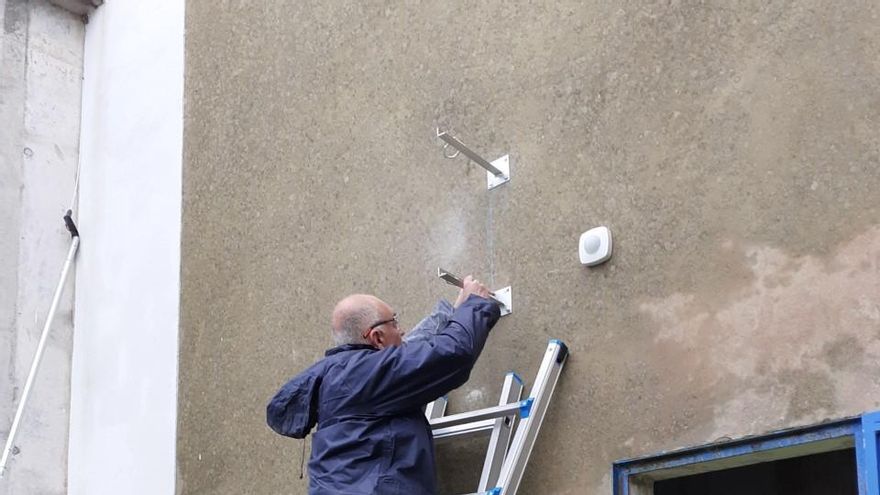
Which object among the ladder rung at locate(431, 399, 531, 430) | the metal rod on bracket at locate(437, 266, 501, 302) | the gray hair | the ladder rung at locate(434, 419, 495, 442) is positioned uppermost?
the metal rod on bracket at locate(437, 266, 501, 302)

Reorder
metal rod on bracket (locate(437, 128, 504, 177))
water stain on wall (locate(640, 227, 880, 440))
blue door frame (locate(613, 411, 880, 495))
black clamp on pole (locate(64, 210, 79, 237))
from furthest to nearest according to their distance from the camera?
1. black clamp on pole (locate(64, 210, 79, 237))
2. metal rod on bracket (locate(437, 128, 504, 177))
3. water stain on wall (locate(640, 227, 880, 440))
4. blue door frame (locate(613, 411, 880, 495))

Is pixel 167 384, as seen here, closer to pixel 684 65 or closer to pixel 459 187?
pixel 459 187

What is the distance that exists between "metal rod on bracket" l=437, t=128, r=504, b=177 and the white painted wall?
211 centimetres

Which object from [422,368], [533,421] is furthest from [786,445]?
[422,368]

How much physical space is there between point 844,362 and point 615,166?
43.1 inches

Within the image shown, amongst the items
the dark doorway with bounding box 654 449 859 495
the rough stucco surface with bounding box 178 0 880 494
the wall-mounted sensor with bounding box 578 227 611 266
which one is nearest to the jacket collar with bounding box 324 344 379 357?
the rough stucco surface with bounding box 178 0 880 494

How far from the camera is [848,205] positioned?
11.9ft

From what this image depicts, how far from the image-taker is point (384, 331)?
14.3 ft

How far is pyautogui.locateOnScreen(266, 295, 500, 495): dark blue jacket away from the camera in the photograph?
3.97 meters

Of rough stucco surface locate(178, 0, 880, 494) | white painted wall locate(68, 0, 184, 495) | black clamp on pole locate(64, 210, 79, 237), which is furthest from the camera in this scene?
black clamp on pole locate(64, 210, 79, 237)

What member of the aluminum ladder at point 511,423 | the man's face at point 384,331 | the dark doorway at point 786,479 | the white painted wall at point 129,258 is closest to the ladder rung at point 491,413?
the aluminum ladder at point 511,423

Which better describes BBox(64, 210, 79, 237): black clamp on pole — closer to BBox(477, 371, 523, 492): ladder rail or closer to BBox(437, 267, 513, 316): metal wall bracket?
BBox(437, 267, 513, 316): metal wall bracket

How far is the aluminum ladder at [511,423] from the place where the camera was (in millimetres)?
4105

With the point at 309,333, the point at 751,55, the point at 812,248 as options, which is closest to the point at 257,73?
the point at 309,333
